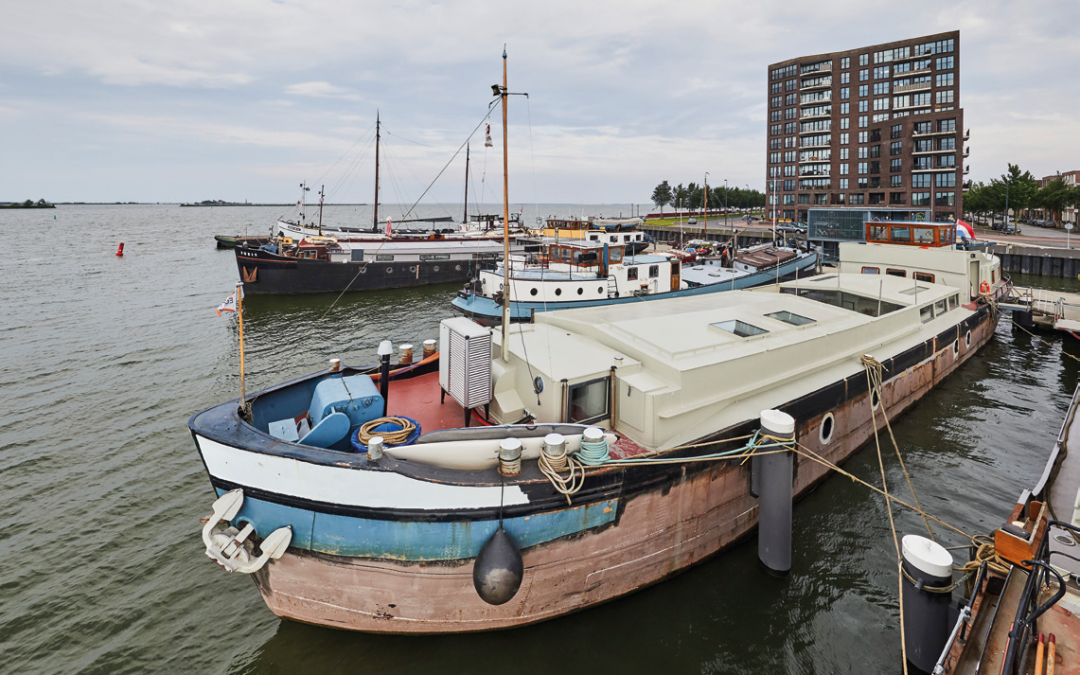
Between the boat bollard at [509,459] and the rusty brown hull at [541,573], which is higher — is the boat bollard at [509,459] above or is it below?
above

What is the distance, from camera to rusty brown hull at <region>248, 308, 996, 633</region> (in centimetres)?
769

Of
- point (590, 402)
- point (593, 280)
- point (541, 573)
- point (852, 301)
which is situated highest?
Result: point (593, 280)

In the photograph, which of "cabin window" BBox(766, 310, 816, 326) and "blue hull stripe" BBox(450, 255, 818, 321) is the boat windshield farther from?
"blue hull stripe" BBox(450, 255, 818, 321)

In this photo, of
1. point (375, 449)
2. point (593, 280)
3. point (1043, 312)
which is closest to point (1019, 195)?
point (1043, 312)

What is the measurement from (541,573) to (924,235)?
29216 millimetres

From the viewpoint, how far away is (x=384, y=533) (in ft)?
24.4

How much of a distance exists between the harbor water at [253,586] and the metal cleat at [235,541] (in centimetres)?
209

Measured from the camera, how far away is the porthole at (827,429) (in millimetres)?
11695

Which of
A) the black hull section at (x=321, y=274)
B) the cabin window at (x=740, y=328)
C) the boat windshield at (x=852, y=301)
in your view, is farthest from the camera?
the black hull section at (x=321, y=274)

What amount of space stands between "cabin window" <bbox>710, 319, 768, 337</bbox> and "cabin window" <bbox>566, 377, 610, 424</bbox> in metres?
4.11

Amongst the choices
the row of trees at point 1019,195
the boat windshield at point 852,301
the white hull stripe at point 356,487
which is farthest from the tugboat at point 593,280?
the row of trees at point 1019,195

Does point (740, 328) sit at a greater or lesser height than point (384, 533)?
greater

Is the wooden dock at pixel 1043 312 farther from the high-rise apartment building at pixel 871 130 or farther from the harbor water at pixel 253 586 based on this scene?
the high-rise apartment building at pixel 871 130

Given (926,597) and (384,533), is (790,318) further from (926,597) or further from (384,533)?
(384,533)
